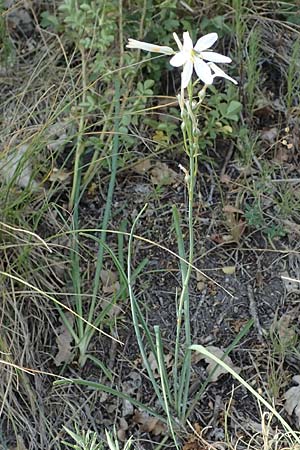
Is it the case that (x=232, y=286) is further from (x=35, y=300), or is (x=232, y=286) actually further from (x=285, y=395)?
(x=35, y=300)

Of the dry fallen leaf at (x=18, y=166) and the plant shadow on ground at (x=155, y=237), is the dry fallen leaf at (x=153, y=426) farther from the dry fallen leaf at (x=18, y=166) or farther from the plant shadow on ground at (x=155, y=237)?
the dry fallen leaf at (x=18, y=166)

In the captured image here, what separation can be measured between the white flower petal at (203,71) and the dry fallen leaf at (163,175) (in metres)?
0.90

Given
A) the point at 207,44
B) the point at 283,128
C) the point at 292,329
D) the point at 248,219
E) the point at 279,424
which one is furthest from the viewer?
the point at 283,128

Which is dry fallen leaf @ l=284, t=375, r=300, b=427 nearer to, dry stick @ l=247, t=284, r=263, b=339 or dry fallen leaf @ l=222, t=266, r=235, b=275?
dry stick @ l=247, t=284, r=263, b=339

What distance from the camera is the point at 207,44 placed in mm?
1574

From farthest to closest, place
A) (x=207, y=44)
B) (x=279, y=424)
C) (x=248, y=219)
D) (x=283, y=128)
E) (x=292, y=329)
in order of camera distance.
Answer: (x=283, y=128), (x=248, y=219), (x=292, y=329), (x=279, y=424), (x=207, y=44)

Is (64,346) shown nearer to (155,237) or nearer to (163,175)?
(155,237)

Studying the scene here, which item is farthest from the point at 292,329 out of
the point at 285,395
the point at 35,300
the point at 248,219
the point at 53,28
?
the point at 53,28

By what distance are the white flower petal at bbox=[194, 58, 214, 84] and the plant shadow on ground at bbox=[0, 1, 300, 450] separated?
2.06 ft

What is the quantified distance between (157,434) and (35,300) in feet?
1.56

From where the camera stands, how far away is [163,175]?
2.43 meters

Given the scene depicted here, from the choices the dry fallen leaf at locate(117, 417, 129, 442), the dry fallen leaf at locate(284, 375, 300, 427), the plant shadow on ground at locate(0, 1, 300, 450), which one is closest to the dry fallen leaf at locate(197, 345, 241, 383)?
the plant shadow on ground at locate(0, 1, 300, 450)

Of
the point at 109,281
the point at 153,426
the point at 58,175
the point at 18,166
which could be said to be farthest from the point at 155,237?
the point at 153,426

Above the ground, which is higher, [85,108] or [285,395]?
[85,108]
